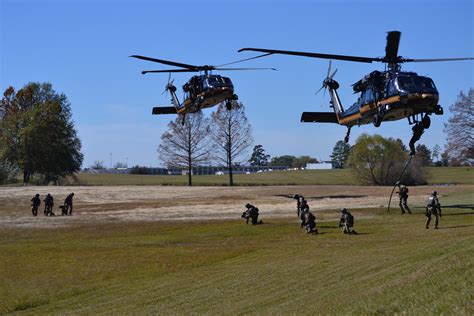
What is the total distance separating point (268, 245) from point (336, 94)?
42.9ft

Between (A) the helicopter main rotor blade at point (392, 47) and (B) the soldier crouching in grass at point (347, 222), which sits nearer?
(A) the helicopter main rotor blade at point (392, 47)

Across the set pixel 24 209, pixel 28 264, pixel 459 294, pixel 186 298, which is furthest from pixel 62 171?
pixel 459 294

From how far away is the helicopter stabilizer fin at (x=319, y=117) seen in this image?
133 feet

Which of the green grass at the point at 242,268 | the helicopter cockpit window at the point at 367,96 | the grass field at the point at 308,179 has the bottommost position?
the green grass at the point at 242,268

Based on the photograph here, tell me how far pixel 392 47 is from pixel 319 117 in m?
10.2

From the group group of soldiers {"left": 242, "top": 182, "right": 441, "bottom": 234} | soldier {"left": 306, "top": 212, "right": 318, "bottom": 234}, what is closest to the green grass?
group of soldiers {"left": 242, "top": 182, "right": 441, "bottom": 234}

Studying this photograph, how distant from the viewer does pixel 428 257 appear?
802 inches

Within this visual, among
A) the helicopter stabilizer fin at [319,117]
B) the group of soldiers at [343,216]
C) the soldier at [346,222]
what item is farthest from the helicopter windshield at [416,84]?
the helicopter stabilizer fin at [319,117]

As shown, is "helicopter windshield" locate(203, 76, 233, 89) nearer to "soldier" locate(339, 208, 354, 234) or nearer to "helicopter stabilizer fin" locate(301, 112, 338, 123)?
"helicopter stabilizer fin" locate(301, 112, 338, 123)

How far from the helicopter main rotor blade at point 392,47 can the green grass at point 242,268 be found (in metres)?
8.31

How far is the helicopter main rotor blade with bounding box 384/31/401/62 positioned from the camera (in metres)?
31.0

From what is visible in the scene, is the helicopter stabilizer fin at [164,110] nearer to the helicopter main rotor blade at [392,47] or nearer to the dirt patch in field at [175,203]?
the dirt patch in field at [175,203]

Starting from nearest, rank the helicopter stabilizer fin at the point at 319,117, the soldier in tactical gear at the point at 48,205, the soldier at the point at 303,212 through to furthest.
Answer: the soldier at the point at 303,212
the helicopter stabilizer fin at the point at 319,117
the soldier in tactical gear at the point at 48,205

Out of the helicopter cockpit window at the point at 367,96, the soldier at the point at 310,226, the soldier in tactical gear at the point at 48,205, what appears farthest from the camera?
the soldier in tactical gear at the point at 48,205
